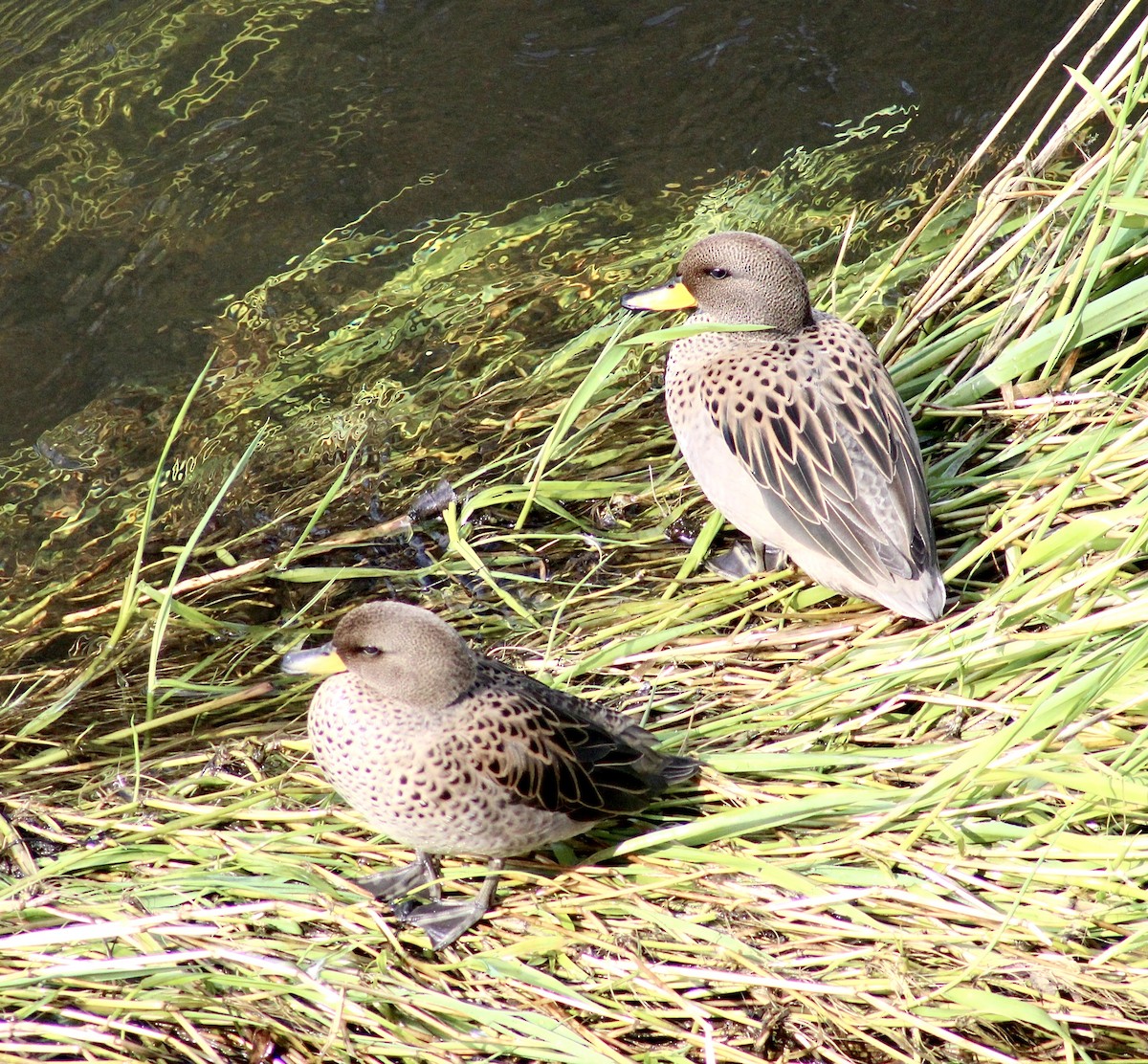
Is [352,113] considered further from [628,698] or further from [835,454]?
[628,698]

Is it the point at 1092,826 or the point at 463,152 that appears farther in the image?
the point at 463,152

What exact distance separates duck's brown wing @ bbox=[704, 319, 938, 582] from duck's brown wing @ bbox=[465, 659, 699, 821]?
2.47 ft

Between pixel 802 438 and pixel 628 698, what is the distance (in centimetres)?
85

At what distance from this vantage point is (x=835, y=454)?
3.54m

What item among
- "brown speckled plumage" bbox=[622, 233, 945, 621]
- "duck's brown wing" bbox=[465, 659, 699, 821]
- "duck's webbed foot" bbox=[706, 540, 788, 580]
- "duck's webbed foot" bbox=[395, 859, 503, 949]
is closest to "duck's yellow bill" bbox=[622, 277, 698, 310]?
"brown speckled plumage" bbox=[622, 233, 945, 621]

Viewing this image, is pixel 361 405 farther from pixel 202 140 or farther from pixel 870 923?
pixel 870 923

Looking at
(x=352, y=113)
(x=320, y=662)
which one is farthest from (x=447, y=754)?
(x=352, y=113)

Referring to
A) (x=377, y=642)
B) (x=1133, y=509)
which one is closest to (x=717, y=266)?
(x=1133, y=509)

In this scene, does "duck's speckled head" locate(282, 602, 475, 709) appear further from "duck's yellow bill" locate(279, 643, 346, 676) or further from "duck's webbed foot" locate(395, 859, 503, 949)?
"duck's webbed foot" locate(395, 859, 503, 949)

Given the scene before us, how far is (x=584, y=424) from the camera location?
4500mm

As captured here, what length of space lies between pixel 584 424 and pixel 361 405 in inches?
33.5

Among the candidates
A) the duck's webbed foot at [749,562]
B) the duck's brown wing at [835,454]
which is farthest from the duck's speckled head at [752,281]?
the duck's webbed foot at [749,562]

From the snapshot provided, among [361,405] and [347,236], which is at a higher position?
[347,236]

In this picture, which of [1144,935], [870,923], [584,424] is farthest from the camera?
[584,424]
